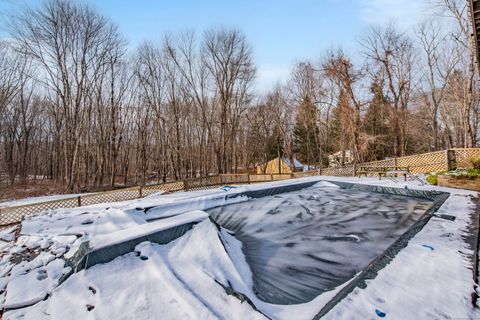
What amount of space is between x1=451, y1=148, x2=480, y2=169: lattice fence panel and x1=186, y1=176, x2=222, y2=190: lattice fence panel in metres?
11.2

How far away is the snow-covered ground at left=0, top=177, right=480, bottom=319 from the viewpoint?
1739mm

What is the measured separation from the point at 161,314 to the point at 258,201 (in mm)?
4491

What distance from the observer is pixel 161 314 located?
183 cm

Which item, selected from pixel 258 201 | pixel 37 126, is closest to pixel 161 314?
pixel 258 201

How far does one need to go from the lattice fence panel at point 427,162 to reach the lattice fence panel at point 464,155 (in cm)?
46

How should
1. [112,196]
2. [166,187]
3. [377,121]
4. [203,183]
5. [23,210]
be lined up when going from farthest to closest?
[377,121] → [203,183] → [166,187] → [112,196] → [23,210]

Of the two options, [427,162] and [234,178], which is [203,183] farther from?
[427,162]

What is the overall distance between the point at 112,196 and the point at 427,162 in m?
13.9

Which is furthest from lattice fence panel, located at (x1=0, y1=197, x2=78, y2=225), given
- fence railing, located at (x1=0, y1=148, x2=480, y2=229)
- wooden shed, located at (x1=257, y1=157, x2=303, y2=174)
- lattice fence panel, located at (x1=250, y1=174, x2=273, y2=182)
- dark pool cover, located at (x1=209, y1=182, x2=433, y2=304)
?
wooden shed, located at (x1=257, y1=157, x2=303, y2=174)

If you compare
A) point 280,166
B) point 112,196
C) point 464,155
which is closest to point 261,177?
point 280,166

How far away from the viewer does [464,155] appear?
9172 millimetres

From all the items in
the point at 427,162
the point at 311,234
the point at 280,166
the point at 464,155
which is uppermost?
the point at 464,155

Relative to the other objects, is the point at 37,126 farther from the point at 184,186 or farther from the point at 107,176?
the point at 184,186

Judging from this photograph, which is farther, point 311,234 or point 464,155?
point 464,155
